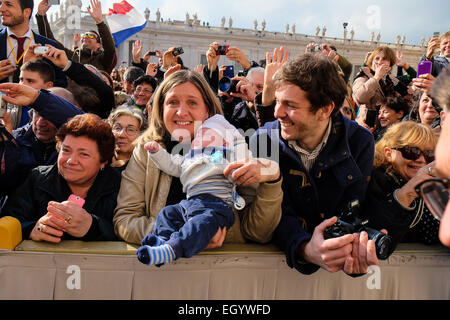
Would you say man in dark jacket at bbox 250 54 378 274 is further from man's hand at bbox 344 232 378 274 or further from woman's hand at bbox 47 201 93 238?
woman's hand at bbox 47 201 93 238

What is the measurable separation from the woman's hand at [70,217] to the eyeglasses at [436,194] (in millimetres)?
1489

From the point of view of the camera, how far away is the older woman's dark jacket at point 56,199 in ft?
6.50

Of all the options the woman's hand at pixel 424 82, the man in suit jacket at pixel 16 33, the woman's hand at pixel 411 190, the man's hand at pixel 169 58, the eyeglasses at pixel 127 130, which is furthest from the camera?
the man's hand at pixel 169 58

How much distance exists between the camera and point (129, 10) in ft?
18.7

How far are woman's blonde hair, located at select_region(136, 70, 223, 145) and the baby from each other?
0.52ft

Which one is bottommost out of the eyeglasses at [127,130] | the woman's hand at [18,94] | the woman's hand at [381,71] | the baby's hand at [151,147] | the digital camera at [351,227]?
the digital camera at [351,227]

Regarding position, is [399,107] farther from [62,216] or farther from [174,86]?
[62,216]

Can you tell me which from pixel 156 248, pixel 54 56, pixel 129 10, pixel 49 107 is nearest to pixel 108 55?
pixel 129 10

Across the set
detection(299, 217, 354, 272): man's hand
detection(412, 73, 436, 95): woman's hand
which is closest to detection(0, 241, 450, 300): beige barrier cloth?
detection(299, 217, 354, 272): man's hand

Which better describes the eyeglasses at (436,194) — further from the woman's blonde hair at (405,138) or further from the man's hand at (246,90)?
the man's hand at (246,90)

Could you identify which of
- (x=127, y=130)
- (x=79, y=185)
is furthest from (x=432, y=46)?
(x=79, y=185)

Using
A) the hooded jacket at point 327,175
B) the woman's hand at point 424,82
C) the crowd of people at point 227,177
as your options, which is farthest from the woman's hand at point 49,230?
the woman's hand at point 424,82

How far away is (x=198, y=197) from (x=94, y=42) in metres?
4.49
